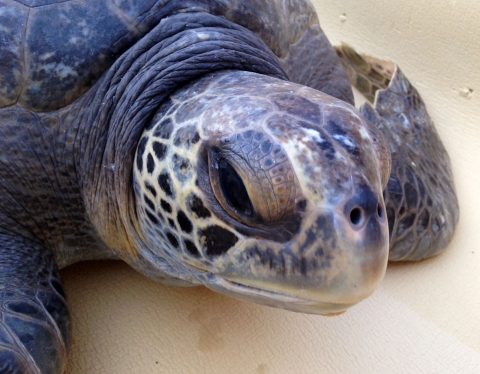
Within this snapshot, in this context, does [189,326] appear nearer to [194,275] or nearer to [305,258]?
[194,275]

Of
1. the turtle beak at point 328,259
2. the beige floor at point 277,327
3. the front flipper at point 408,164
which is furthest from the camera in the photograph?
the front flipper at point 408,164

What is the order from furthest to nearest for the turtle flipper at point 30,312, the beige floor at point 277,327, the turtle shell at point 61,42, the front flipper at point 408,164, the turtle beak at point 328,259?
the front flipper at point 408,164, the beige floor at point 277,327, the turtle shell at point 61,42, the turtle flipper at point 30,312, the turtle beak at point 328,259

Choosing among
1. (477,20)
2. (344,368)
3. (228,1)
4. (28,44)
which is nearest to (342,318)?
(344,368)

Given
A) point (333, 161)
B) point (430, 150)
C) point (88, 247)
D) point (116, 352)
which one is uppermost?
point (333, 161)

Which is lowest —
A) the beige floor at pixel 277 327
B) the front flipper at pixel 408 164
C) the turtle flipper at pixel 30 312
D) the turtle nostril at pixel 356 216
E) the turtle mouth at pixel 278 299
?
the beige floor at pixel 277 327

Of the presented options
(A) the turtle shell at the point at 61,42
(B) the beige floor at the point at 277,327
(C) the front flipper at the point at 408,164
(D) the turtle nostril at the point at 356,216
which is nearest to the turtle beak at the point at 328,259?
(D) the turtle nostril at the point at 356,216

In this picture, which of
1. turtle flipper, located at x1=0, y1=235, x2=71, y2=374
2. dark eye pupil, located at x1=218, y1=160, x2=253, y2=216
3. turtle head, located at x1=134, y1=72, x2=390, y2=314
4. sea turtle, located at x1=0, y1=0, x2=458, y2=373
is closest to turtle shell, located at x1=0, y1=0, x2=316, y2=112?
sea turtle, located at x1=0, y1=0, x2=458, y2=373

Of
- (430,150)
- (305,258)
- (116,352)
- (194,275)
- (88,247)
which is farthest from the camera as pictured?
(430,150)

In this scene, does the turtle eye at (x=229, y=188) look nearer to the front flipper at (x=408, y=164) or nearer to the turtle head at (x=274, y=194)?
Answer: the turtle head at (x=274, y=194)
